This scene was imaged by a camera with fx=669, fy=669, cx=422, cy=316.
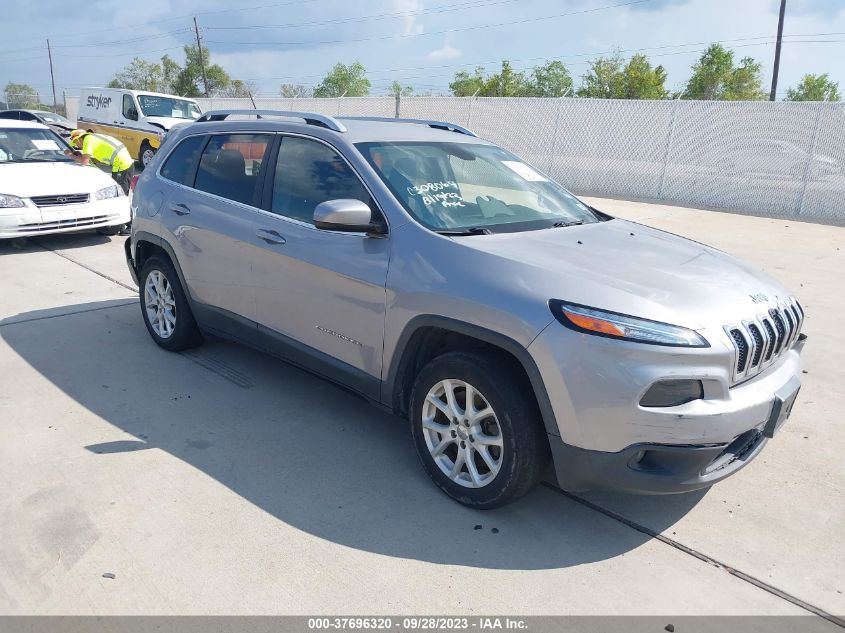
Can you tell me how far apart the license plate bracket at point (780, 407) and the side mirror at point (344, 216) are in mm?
2051

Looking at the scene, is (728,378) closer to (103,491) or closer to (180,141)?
(103,491)

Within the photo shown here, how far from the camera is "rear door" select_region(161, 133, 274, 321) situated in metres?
4.24

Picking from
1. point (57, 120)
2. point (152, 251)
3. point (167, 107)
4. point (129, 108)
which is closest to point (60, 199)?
→ point (152, 251)

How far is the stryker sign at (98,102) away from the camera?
1888 cm

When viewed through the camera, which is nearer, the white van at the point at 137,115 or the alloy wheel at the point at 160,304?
the alloy wheel at the point at 160,304

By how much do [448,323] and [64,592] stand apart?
1.91m

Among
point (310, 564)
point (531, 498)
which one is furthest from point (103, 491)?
point (531, 498)

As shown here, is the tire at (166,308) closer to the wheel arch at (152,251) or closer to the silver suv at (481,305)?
the wheel arch at (152,251)

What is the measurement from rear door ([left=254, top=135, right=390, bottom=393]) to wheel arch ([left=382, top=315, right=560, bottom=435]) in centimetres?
14

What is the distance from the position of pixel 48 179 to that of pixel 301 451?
7.07m

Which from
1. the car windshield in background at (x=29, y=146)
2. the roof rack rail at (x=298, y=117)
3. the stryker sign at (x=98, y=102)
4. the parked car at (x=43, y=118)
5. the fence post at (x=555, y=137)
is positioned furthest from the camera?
the stryker sign at (x=98, y=102)

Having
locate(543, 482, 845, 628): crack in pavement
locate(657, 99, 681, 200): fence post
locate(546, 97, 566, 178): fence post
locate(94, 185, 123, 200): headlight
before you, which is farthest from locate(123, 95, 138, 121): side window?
locate(543, 482, 845, 628): crack in pavement

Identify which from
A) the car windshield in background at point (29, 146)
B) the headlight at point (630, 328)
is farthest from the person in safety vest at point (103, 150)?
the headlight at point (630, 328)

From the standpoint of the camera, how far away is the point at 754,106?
48.5 ft
